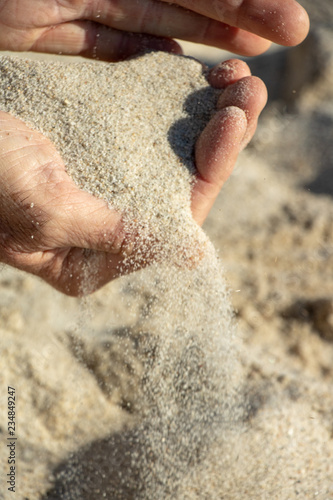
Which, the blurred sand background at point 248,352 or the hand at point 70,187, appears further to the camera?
the blurred sand background at point 248,352

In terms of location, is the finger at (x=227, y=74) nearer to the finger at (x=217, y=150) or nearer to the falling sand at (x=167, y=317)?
the falling sand at (x=167, y=317)

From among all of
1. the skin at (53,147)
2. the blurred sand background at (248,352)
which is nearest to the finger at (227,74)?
the skin at (53,147)

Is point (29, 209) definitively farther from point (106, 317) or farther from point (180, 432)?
point (180, 432)

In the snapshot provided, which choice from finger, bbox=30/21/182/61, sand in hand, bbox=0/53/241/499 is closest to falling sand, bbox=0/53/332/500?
sand in hand, bbox=0/53/241/499

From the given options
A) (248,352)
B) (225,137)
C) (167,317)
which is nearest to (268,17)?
(225,137)

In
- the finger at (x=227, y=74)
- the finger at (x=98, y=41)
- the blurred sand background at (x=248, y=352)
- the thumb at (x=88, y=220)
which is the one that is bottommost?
the blurred sand background at (x=248, y=352)

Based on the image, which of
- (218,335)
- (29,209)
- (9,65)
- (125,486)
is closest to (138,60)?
(9,65)

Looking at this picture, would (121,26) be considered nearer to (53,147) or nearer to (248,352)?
(53,147)
